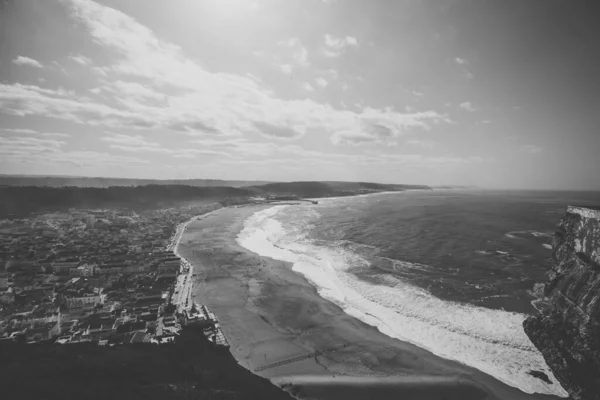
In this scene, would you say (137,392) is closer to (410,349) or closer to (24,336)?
(24,336)

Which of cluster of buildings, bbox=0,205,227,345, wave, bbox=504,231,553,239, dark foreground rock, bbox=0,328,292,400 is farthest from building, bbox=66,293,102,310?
wave, bbox=504,231,553,239

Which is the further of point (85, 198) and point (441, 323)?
point (85, 198)

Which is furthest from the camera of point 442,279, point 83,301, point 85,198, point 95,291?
point 85,198

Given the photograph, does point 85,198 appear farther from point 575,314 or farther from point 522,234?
point 522,234

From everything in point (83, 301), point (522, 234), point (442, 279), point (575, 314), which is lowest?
point (83, 301)

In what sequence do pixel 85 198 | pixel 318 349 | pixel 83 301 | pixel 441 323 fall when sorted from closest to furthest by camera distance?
pixel 318 349 < pixel 441 323 < pixel 83 301 < pixel 85 198

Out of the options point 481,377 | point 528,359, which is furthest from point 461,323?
point 481,377

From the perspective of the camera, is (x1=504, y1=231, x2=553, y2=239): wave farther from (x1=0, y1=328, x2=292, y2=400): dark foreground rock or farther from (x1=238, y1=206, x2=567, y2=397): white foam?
(x1=0, y1=328, x2=292, y2=400): dark foreground rock

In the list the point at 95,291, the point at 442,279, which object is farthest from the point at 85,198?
the point at 442,279
